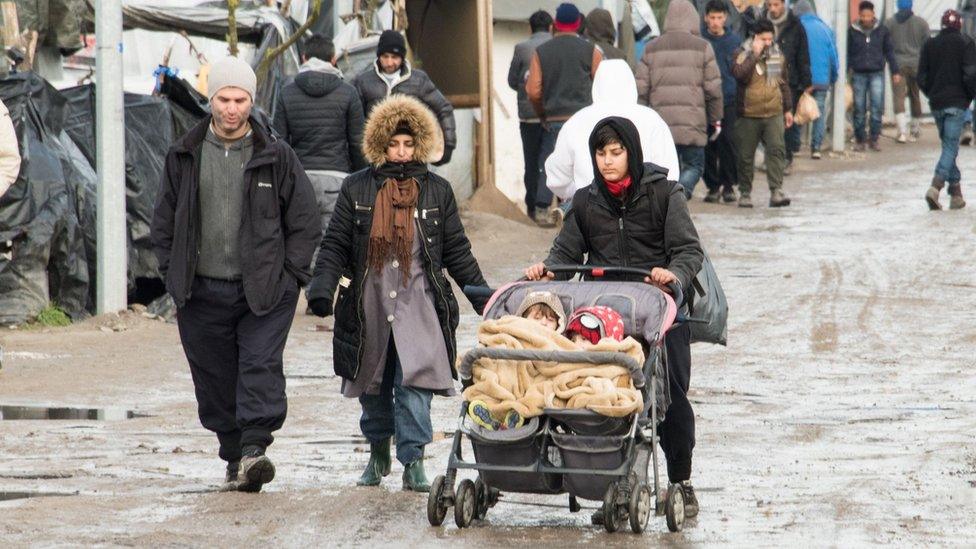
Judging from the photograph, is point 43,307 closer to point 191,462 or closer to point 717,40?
point 191,462

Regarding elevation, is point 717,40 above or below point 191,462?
above

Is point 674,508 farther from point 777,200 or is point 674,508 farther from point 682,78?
point 777,200

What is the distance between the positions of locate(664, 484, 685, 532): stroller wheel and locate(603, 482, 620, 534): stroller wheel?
0.68 feet

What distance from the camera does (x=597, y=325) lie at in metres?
7.11

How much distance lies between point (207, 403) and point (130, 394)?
2.72 metres

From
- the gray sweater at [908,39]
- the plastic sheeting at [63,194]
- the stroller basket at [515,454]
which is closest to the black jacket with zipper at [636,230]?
the stroller basket at [515,454]

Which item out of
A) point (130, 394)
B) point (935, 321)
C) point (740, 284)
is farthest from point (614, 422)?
point (740, 284)

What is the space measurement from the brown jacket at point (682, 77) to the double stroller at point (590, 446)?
35.3ft

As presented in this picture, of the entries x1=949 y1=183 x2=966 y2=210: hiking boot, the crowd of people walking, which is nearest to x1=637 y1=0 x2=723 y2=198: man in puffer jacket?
x1=949 y1=183 x2=966 y2=210: hiking boot

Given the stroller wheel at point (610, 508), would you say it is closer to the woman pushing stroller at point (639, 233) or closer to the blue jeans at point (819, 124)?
the woman pushing stroller at point (639, 233)

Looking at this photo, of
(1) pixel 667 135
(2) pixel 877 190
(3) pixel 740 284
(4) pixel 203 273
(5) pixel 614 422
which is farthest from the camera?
(2) pixel 877 190

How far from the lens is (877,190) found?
22.4 meters

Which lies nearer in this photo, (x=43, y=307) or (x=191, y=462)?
(x=191, y=462)

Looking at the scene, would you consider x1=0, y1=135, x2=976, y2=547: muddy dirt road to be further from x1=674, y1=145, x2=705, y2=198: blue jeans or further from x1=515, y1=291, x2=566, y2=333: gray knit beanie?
x1=674, y1=145, x2=705, y2=198: blue jeans
